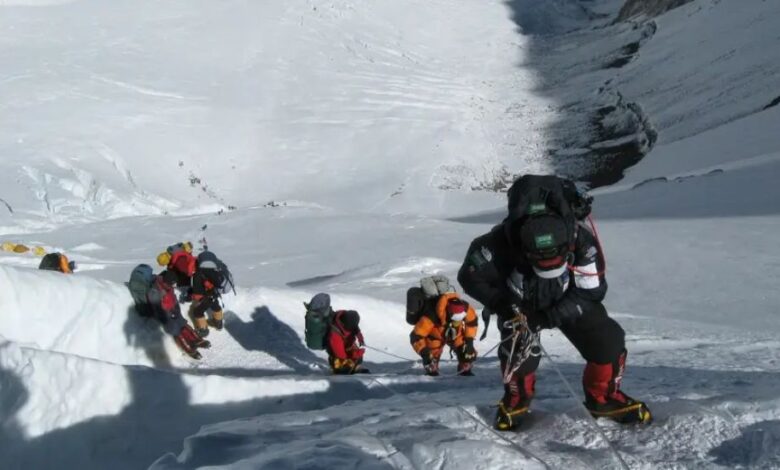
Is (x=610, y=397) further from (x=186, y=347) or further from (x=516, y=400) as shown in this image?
(x=186, y=347)

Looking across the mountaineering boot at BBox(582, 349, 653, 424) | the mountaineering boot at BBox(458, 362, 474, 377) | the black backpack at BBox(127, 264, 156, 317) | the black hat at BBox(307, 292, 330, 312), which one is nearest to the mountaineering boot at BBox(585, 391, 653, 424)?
the mountaineering boot at BBox(582, 349, 653, 424)

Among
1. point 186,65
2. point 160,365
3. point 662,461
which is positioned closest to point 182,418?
point 160,365

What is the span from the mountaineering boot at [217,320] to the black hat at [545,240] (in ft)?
16.1

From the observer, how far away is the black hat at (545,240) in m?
3.29

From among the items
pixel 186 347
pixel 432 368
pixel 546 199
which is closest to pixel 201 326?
pixel 186 347

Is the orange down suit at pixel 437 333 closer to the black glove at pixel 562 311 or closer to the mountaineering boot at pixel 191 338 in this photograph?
the mountaineering boot at pixel 191 338

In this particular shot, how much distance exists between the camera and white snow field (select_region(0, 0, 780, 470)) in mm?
4105

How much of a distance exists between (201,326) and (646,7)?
42003mm

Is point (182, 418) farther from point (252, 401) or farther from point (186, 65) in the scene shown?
point (186, 65)

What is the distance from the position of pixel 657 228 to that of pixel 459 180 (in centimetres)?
1366

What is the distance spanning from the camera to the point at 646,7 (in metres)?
43.8

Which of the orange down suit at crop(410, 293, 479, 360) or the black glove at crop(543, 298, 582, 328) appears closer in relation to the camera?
the black glove at crop(543, 298, 582, 328)

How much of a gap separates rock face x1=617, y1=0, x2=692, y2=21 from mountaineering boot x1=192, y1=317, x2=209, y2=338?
131ft

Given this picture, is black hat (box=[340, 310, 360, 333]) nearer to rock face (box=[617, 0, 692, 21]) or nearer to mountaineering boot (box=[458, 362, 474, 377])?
mountaineering boot (box=[458, 362, 474, 377])
